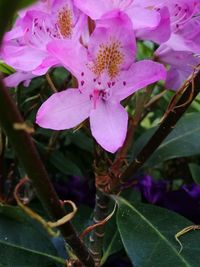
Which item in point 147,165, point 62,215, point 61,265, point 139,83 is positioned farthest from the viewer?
point 147,165

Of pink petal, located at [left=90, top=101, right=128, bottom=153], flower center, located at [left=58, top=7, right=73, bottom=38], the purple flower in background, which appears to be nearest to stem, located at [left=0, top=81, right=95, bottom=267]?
pink petal, located at [left=90, top=101, right=128, bottom=153]

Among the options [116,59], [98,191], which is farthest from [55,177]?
[116,59]

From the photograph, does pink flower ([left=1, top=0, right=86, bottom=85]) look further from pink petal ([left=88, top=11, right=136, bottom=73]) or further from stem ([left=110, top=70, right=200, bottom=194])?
stem ([left=110, top=70, right=200, bottom=194])

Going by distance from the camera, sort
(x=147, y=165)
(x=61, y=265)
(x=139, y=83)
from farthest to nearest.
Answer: (x=147, y=165), (x=61, y=265), (x=139, y=83)

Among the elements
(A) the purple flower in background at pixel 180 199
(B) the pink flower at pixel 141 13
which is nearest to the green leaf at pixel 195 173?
(A) the purple flower in background at pixel 180 199

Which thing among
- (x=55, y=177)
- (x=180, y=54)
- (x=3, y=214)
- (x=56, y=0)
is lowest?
(x=55, y=177)

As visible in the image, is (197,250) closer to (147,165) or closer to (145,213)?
(145,213)
